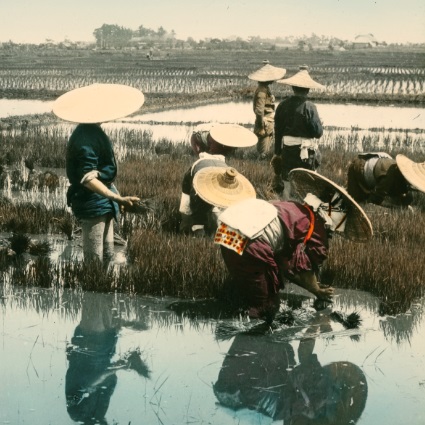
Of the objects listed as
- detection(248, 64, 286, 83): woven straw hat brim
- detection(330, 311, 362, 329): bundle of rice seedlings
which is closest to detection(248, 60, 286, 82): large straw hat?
detection(248, 64, 286, 83): woven straw hat brim

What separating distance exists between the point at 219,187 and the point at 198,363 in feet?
5.60

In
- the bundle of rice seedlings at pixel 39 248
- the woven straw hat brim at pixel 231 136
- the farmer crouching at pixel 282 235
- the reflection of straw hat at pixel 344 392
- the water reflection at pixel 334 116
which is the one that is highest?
the woven straw hat brim at pixel 231 136

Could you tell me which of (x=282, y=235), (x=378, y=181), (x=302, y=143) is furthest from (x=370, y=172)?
(x=302, y=143)

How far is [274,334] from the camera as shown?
446 cm

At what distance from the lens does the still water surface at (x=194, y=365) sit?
3.46 meters

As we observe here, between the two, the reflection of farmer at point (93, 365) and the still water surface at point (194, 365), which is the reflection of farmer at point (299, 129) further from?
the reflection of farmer at point (93, 365)

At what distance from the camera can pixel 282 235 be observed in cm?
450

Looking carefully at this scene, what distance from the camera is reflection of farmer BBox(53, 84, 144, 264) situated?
5.04 metres

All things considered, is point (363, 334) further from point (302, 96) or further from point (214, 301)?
point (302, 96)

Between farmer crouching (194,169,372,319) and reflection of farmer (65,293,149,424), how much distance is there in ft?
2.62

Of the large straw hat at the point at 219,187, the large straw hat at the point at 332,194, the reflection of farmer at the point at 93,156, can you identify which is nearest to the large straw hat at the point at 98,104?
the reflection of farmer at the point at 93,156

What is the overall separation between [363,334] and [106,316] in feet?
5.16

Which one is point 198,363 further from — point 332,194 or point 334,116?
point 334,116

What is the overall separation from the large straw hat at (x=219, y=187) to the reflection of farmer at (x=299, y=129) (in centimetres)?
204
